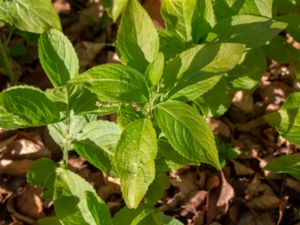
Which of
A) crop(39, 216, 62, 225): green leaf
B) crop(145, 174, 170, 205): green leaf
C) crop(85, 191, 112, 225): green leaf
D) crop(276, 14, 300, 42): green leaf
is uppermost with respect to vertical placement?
crop(276, 14, 300, 42): green leaf

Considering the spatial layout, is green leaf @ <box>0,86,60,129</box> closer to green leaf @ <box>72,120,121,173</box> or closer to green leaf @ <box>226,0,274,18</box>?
green leaf @ <box>72,120,121,173</box>

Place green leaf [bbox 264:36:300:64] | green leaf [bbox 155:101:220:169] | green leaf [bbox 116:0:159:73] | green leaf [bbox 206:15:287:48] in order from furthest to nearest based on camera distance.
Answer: green leaf [bbox 264:36:300:64], green leaf [bbox 206:15:287:48], green leaf [bbox 116:0:159:73], green leaf [bbox 155:101:220:169]

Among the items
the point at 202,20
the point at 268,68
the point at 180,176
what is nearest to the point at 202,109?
the point at 202,20

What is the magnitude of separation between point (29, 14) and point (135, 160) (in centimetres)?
71

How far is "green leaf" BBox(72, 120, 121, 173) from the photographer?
5.64 ft

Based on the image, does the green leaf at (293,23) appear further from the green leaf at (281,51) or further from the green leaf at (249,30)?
the green leaf at (249,30)

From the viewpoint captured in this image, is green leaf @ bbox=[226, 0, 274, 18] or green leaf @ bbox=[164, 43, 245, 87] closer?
green leaf @ bbox=[164, 43, 245, 87]

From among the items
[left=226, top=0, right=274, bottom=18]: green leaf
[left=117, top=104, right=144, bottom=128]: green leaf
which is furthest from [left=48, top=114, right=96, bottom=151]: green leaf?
[left=226, top=0, right=274, bottom=18]: green leaf

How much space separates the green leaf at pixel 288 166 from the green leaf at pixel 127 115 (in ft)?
1.80

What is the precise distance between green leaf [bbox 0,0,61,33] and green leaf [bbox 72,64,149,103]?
0.43 m

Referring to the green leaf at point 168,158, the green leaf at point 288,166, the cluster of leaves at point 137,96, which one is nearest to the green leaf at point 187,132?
the cluster of leaves at point 137,96

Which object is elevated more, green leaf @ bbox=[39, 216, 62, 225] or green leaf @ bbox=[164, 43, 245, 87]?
green leaf @ bbox=[164, 43, 245, 87]

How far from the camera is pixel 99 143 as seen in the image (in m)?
1.76

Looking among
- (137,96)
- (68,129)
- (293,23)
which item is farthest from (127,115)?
(293,23)
